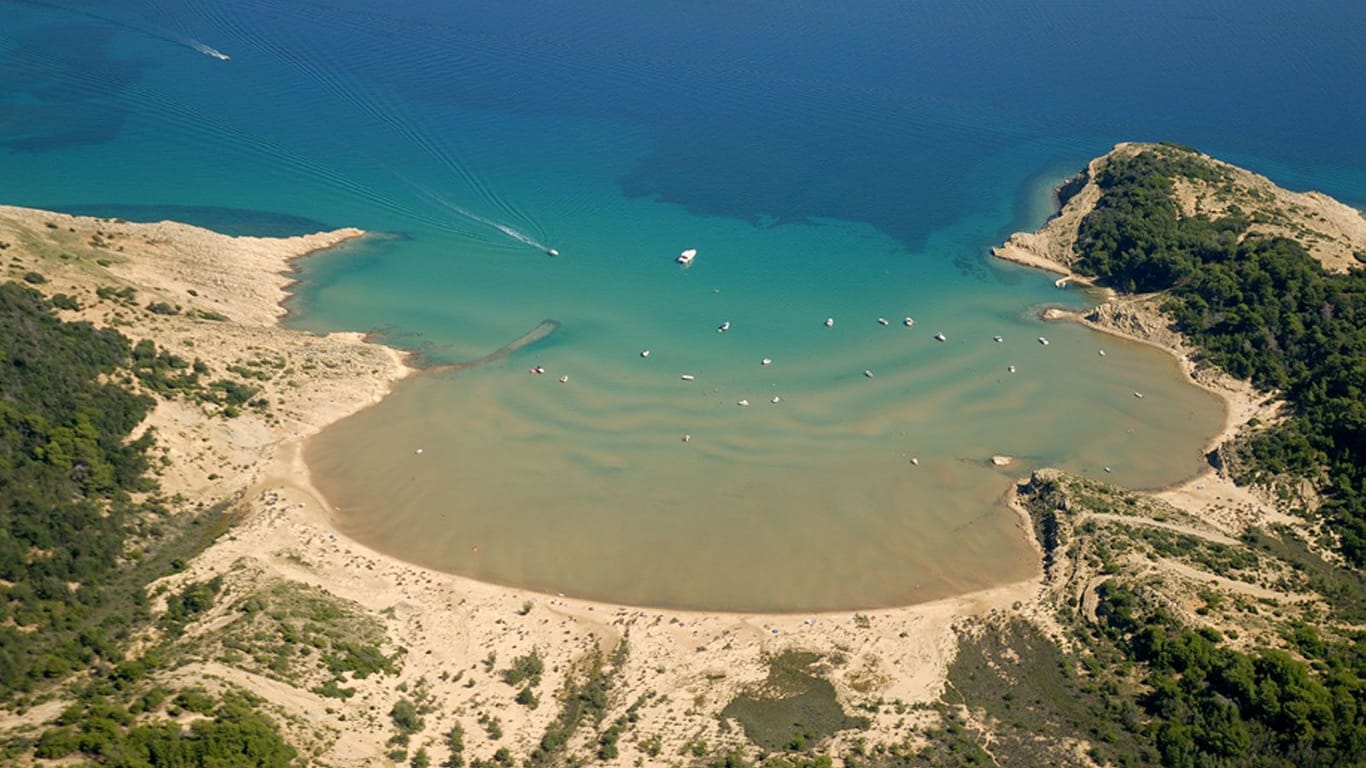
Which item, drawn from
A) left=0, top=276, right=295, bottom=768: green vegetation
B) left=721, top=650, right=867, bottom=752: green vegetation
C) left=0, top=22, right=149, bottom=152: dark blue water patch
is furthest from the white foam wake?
left=721, top=650, right=867, bottom=752: green vegetation

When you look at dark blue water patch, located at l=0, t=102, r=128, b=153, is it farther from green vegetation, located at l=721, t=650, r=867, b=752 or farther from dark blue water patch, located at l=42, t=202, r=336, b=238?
green vegetation, located at l=721, t=650, r=867, b=752

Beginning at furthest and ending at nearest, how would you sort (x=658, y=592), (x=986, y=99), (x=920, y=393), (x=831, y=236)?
(x=986, y=99) < (x=831, y=236) < (x=920, y=393) < (x=658, y=592)

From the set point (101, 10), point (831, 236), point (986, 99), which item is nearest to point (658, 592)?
point (831, 236)

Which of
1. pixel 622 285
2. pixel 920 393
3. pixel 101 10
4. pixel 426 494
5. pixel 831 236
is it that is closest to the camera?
pixel 426 494

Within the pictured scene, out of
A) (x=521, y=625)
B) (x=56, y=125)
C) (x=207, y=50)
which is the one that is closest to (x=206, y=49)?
(x=207, y=50)

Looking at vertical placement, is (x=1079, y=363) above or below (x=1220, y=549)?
above

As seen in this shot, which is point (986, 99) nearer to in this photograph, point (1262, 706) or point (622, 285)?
point (622, 285)
